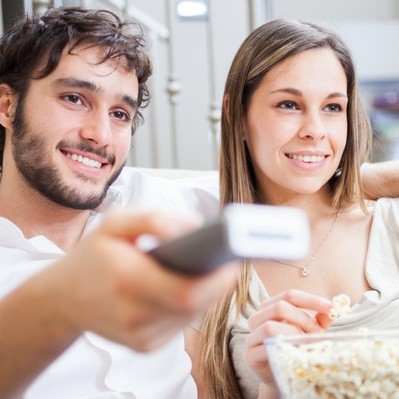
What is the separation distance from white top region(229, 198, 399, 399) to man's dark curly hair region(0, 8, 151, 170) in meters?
0.58

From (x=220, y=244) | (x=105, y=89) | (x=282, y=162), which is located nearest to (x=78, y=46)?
(x=105, y=89)

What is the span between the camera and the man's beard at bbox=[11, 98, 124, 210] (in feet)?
4.68

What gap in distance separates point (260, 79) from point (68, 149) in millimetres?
454

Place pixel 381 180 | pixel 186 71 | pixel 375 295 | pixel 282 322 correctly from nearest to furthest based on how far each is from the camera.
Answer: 1. pixel 282 322
2. pixel 375 295
3. pixel 381 180
4. pixel 186 71

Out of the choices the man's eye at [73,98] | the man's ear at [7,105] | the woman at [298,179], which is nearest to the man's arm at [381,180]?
the woman at [298,179]

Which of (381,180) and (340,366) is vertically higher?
(340,366)

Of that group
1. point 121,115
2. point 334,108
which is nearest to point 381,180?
point 334,108

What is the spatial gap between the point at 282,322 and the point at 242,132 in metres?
0.70

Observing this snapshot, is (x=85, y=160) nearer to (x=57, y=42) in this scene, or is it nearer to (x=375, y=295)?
(x=57, y=42)

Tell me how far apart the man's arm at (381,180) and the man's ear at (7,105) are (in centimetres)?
84

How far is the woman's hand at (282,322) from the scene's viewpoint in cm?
98

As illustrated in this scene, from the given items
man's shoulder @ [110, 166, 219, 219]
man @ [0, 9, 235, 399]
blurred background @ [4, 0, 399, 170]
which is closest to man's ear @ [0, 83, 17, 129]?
man @ [0, 9, 235, 399]

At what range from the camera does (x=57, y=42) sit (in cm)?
150

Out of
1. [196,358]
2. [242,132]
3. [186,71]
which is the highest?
[242,132]
